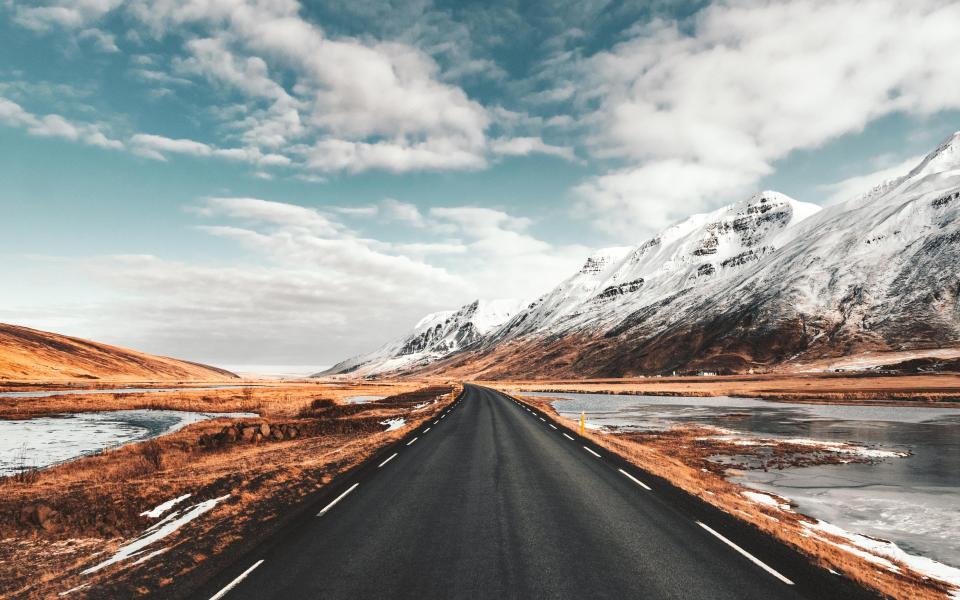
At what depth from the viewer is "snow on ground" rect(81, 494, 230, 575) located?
7801 mm

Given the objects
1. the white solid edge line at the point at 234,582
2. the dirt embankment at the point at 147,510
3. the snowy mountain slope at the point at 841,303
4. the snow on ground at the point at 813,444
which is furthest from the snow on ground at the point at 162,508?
the snowy mountain slope at the point at 841,303

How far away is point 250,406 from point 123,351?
560 ft

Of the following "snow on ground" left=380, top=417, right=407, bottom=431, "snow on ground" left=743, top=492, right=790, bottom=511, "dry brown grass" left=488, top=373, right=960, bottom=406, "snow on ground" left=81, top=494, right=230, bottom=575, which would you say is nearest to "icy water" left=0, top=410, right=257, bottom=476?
"snow on ground" left=81, top=494, right=230, bottom=575

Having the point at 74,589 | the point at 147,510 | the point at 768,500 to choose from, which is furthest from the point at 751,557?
the point at 147,510

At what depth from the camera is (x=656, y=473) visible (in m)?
14.5

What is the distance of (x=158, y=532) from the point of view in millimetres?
9234

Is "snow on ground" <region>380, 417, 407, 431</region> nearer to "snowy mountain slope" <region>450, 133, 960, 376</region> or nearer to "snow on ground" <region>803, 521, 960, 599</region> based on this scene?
"snow on ground" <region>803, 521, 960, 599</region>

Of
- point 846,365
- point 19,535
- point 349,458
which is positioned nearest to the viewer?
point 19,535

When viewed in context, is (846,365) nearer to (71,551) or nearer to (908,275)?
(908,275)

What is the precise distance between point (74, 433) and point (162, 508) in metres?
22.2

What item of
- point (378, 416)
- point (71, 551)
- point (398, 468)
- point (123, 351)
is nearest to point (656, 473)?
point (398, 468)

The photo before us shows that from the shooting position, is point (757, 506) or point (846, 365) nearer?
point (757, 506)

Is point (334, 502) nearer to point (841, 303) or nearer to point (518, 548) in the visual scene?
point (518, 548)

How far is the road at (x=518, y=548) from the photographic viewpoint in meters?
6.52
